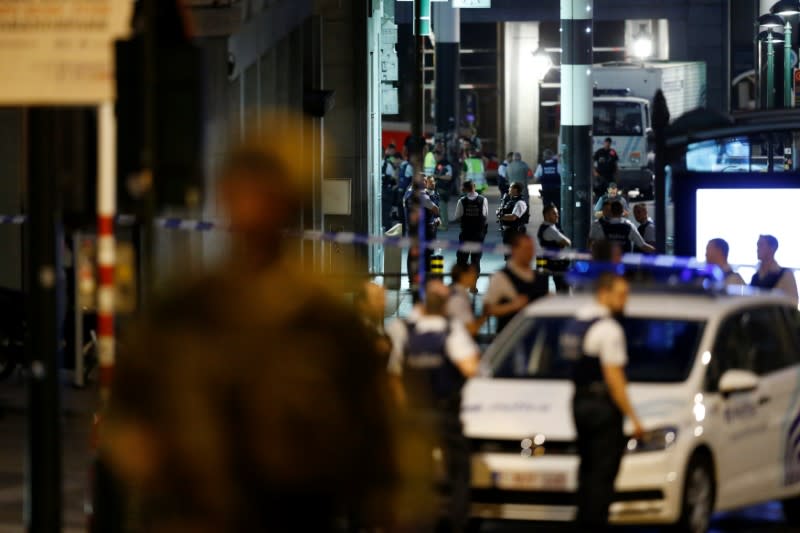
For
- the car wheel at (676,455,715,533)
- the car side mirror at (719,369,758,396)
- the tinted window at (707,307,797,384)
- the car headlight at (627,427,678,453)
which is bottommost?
the car wheel at (676,455,715,533)

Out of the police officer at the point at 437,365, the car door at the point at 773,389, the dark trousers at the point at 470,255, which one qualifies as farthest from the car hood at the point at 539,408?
the dark trousers at the point at 470,255

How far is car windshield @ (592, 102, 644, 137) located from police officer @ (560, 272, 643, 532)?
4459 cm

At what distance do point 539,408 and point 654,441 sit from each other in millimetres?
676

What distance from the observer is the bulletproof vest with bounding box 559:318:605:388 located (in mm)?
9977

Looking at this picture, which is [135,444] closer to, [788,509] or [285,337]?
[285,337]

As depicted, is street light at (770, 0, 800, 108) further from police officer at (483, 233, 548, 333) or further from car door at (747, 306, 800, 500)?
car door at (747, 306, 800, 500)

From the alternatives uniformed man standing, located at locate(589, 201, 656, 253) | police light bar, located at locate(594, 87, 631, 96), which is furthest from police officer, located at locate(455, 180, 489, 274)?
police light bar, located at locate(594, 87, 631, 96)

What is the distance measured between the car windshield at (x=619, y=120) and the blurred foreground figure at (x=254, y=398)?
166 ft

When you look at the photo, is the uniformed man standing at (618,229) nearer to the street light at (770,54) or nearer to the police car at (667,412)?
the police car at (667,412)

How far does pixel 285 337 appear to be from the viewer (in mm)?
3873

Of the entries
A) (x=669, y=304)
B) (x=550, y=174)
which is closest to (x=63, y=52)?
(x=669, y=304)

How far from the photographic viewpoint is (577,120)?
29.0 metres

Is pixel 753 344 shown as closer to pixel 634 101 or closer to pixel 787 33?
pixel 787 33

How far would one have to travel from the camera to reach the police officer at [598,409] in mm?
9906
